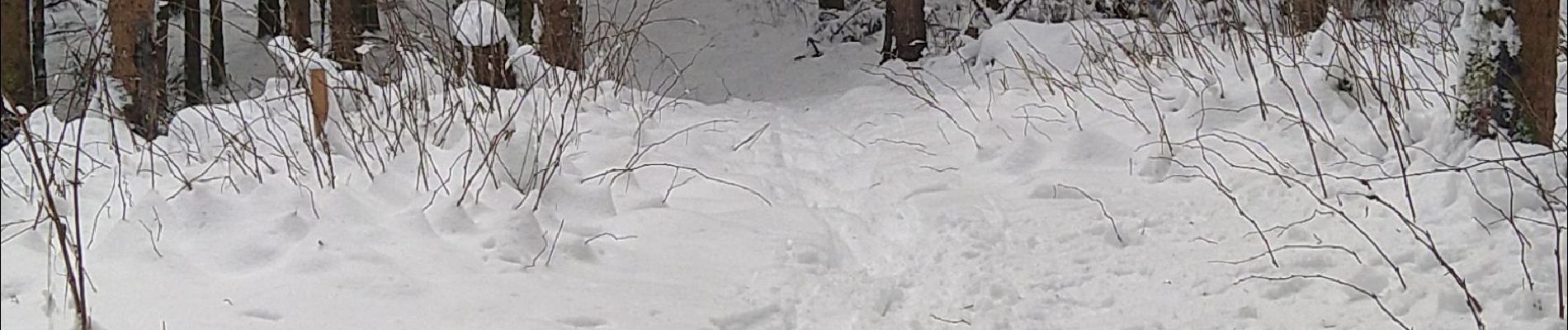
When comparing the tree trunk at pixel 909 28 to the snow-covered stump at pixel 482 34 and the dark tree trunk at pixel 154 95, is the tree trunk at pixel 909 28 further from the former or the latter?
the dark tree trunk at pixel 154 95

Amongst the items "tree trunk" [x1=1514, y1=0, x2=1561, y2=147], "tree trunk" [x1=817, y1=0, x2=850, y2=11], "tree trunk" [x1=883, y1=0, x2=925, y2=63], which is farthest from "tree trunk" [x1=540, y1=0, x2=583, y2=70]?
"tree trunk" [x1=817, y1=0, x2=850, y2=11]

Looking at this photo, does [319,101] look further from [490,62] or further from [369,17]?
[369,17]

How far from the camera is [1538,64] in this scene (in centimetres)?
402

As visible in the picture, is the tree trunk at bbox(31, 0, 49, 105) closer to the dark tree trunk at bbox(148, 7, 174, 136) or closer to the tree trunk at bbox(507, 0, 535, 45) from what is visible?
the dark tree trunk at bbox(148, 7, 174, 136)

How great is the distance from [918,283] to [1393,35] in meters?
3.75

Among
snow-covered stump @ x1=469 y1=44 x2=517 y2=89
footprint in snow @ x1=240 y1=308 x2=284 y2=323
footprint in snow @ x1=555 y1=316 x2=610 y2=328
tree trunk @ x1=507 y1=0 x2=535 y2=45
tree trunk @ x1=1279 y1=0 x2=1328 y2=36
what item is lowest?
footprint in snow @ x1=555 y1=316 x2=610 y2=328

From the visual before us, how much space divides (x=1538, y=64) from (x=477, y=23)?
16.2 feet

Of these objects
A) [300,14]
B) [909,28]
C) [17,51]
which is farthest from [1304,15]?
[300,14]

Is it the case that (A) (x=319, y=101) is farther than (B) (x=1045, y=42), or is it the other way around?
(B) (x=1045, y=42)

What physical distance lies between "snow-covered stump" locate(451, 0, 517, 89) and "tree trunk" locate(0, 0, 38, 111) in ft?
7.60

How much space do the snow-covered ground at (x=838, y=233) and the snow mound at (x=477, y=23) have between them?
73cm

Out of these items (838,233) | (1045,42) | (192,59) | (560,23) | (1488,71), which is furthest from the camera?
(192,59)

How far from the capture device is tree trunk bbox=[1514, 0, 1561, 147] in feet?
13.0

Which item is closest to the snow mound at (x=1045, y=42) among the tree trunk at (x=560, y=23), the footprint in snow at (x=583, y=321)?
the tree trunk at (x=560, y=23)
